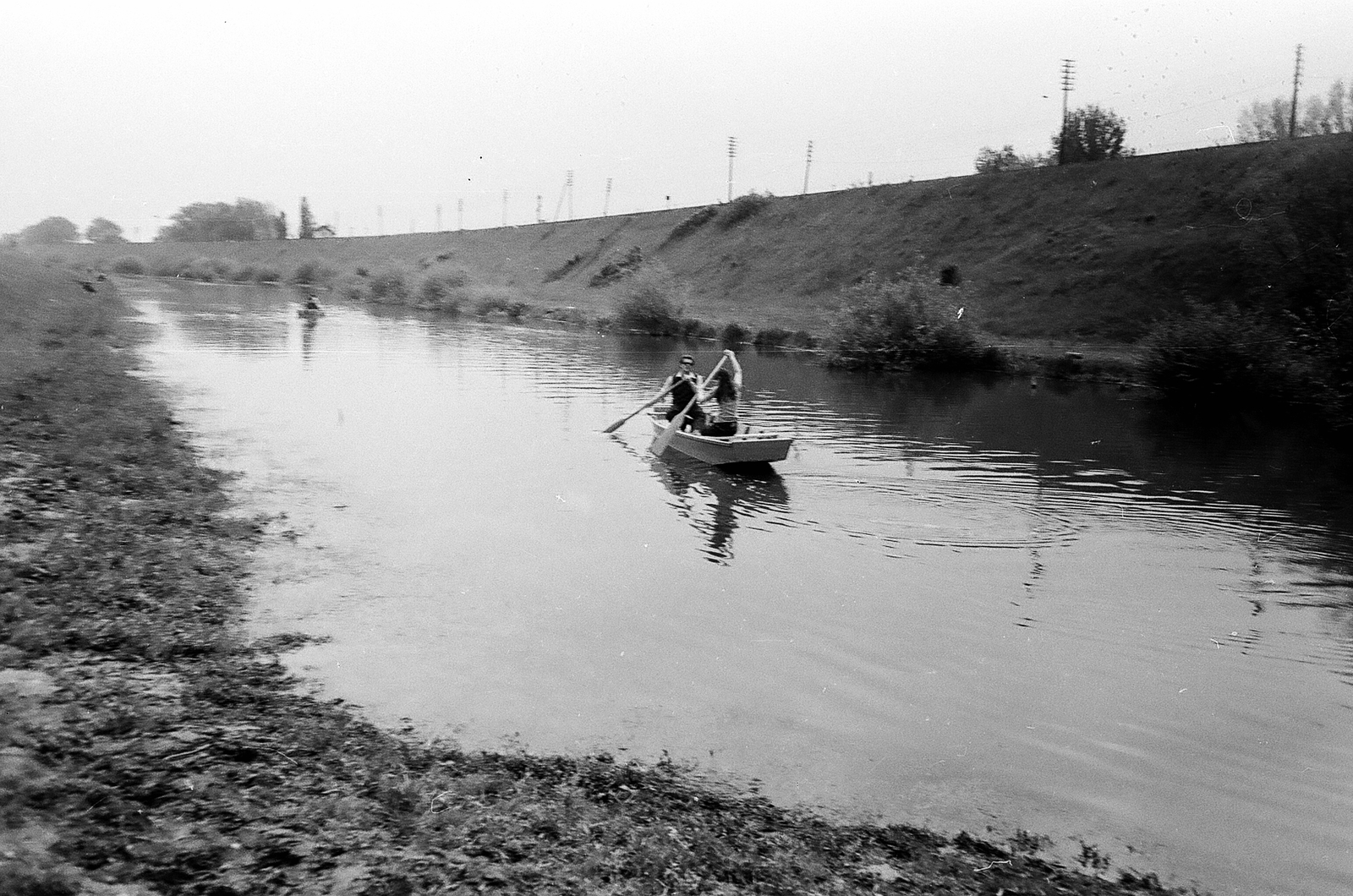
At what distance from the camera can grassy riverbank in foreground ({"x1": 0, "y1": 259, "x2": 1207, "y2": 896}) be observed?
4.94m

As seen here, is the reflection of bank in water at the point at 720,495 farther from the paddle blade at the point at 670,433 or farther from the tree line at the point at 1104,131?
the tree line at the point at 1104,131

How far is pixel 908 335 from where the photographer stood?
40.2 m

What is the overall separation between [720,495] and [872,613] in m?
6.14

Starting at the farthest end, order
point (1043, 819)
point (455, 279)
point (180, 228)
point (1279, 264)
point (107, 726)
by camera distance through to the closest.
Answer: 1. point (180, 228)
2. point (455, 279)
3. point (1279, 264)
4. point (1043, 819)
5. point (107, 726)

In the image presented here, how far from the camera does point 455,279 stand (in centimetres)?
7919

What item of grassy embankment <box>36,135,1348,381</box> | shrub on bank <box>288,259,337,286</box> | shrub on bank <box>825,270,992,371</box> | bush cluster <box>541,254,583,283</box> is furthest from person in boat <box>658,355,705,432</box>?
shrub on bank <box>288,259,337,286</box>

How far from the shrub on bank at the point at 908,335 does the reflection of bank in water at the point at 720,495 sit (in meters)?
21.6

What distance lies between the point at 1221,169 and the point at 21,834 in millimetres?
61024

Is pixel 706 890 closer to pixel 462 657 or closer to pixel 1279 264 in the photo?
pixel 462 657

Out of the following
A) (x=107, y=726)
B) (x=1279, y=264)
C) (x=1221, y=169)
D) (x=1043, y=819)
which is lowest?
(x=1043, y=819)

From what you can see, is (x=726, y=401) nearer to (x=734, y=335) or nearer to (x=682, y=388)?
(x=682, y=388)

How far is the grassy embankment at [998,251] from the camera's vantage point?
47000mm

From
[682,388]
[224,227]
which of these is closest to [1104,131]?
[682,388]

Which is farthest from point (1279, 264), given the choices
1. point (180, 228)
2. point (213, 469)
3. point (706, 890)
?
point (180, 228)
